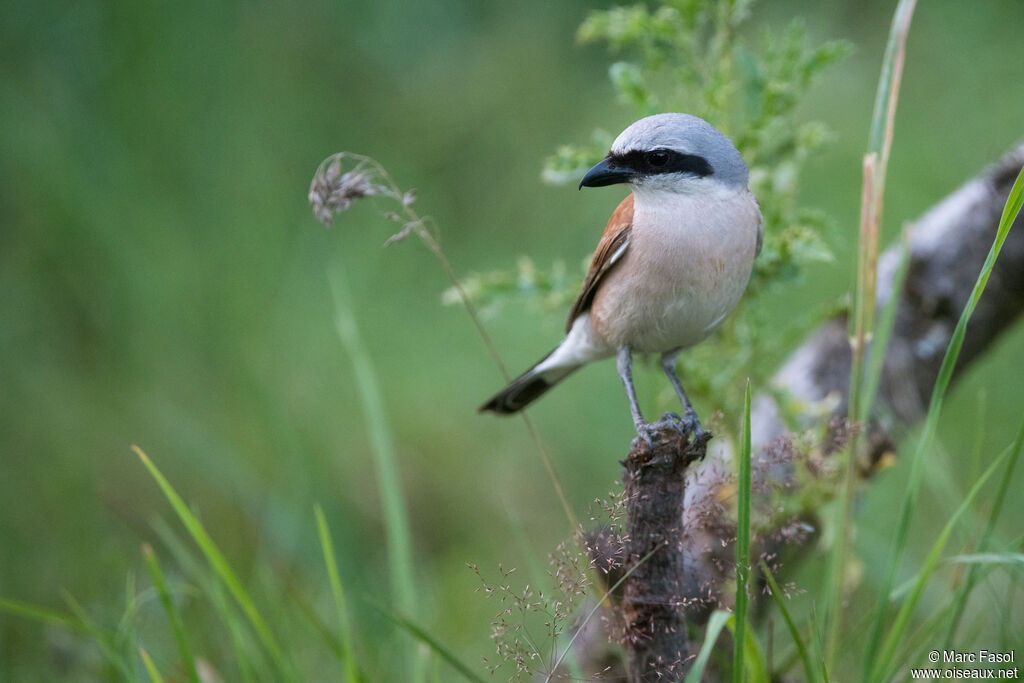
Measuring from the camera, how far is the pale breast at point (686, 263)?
2037mm

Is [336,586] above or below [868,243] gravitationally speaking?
below

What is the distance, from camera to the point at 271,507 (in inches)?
134

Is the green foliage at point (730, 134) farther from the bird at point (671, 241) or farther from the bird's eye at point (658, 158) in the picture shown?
the bird's eye at point (658, 158)

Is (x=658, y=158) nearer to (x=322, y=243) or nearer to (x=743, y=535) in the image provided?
(x=743, y=535)

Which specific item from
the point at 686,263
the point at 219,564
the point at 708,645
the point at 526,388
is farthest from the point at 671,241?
the point at 219,564

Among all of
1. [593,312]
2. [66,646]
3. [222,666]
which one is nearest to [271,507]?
[222,666]

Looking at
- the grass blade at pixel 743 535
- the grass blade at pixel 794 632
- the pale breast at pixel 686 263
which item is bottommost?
the grass blade at pixel 794 632

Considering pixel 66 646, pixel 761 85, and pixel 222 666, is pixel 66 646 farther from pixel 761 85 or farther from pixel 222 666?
pixel 761 85

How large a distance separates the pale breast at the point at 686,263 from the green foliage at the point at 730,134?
1.04 feet

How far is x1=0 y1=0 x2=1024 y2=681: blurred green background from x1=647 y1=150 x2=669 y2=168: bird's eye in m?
2.61

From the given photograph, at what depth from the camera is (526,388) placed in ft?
8.82

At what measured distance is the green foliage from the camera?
2402 mm

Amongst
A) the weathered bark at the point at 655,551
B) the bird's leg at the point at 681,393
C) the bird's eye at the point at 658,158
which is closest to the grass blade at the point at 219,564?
the weathered bark at the point at 655,551

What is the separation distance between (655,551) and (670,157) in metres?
0.80
